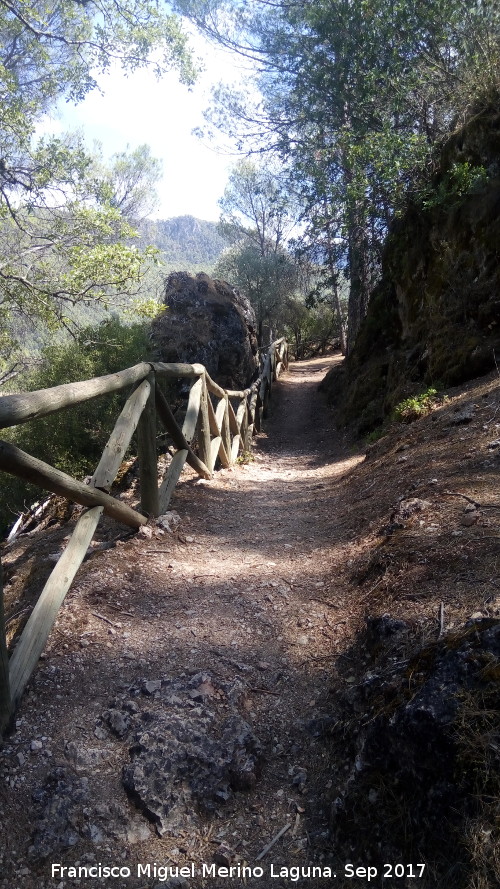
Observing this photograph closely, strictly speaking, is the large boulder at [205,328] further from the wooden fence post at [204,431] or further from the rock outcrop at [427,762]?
the rock outcrop at [427,762]

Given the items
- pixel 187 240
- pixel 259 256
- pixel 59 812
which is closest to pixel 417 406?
pixel 59 812

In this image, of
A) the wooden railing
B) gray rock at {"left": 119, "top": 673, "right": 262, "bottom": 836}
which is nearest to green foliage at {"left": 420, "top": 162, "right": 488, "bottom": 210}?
the wooden railing

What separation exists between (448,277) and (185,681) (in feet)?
22.5

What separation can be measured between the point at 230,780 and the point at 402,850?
2.33ft

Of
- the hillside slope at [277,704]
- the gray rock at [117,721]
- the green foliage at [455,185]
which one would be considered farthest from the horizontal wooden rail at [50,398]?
the green foliage at [455,185]

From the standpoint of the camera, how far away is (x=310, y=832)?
1827 mm

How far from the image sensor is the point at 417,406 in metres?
6.82

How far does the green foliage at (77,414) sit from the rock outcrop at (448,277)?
4.35m

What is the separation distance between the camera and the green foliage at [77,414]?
27.9ft

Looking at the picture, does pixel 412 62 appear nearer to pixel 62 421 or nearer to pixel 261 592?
pixel 62 421

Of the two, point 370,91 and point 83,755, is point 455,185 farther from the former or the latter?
point 83,755

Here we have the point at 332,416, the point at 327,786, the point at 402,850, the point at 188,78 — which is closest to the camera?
the point at 402,850

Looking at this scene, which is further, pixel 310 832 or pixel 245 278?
pixel 245 278

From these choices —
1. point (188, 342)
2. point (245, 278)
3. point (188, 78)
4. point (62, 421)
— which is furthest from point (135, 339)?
point (245, 278)
